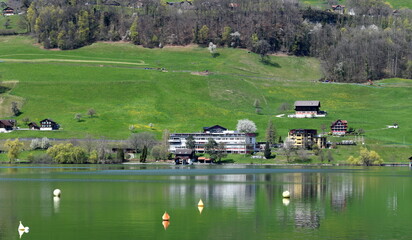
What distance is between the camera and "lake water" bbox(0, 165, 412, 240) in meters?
58.6

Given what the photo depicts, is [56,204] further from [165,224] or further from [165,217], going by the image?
[165,224]

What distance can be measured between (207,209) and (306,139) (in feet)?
409

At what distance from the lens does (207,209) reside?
7444 cm

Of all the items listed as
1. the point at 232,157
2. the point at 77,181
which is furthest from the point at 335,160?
the point at 77,181

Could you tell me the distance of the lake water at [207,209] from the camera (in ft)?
192

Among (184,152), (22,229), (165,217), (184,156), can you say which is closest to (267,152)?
(184,152)

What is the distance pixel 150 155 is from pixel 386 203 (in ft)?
397

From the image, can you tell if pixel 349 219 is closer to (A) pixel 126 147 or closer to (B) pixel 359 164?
(B) pixel 359 164

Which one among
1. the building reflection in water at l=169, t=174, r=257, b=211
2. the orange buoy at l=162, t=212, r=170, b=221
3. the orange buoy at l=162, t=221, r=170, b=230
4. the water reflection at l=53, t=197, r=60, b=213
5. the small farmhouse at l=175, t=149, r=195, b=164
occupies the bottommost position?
the small farmhouse at l=175, t=149, r=195, b=164

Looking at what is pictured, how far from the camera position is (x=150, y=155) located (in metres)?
196

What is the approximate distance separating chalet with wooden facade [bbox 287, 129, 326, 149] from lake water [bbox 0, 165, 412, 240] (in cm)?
7977

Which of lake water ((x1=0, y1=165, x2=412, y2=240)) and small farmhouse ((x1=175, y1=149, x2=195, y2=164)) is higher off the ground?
lake water ((x1=0, y1=165, x2=412, y2=240))

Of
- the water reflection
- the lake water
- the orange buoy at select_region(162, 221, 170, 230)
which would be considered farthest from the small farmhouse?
the orange buoy at select_region(162, 221, 170, 230)

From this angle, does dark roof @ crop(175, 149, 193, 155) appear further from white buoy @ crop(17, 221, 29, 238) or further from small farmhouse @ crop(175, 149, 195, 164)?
white buoy @ crop(17, 221, 29, 238)
